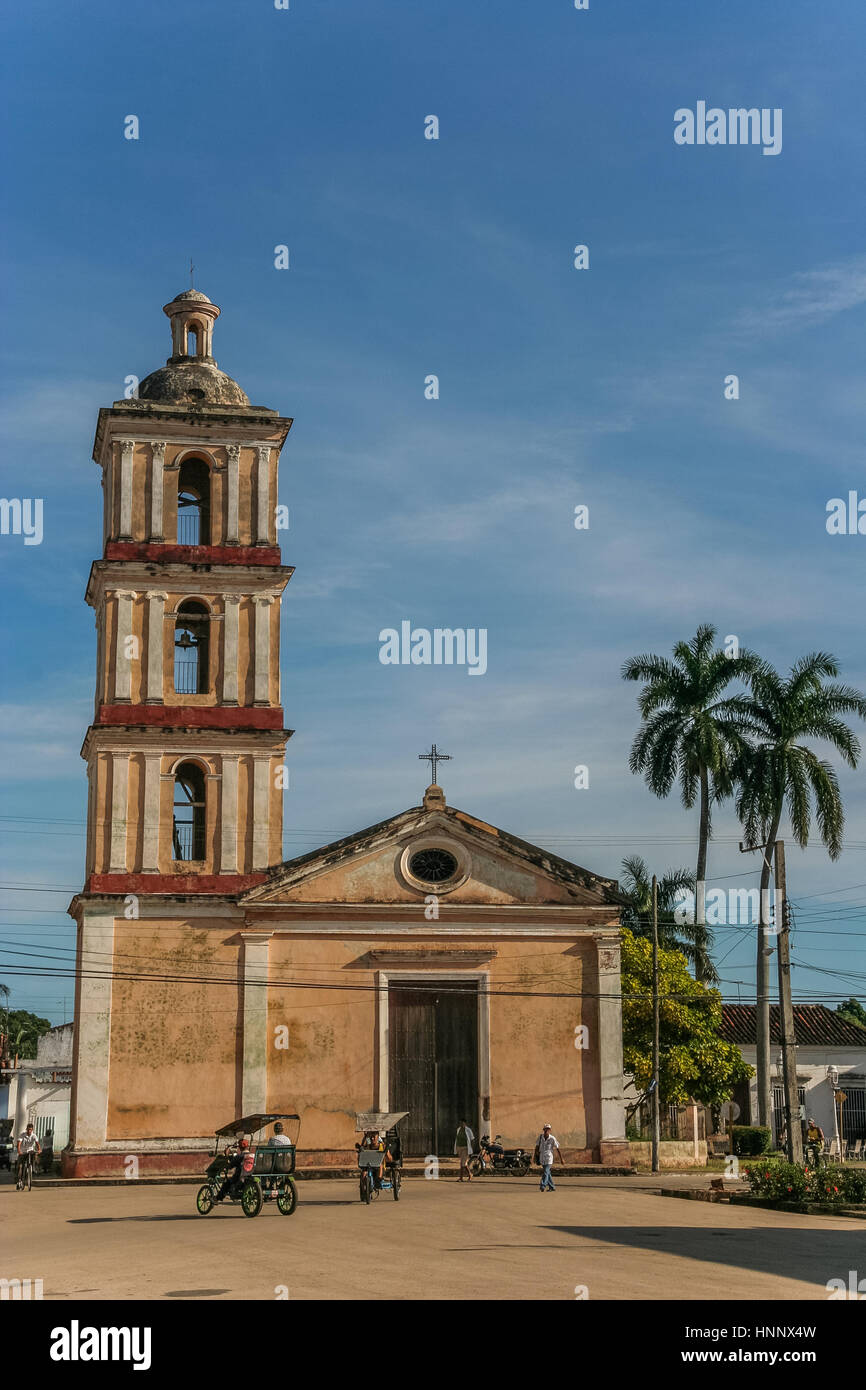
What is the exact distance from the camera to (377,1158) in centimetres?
2631

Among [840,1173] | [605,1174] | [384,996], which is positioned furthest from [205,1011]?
[840,1173]

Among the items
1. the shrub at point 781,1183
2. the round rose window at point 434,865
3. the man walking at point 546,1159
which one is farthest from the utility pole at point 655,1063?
the shrub at point 781,1183

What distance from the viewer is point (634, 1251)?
19375 mm

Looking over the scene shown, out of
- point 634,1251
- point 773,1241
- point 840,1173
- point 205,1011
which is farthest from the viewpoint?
point 205,1011

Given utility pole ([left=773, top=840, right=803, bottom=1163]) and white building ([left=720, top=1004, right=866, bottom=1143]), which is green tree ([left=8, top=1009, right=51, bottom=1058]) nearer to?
white building ([left=720, top=1004, right=866, bottom=1143])

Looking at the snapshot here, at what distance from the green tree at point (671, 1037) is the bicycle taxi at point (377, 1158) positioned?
14027 millimetres

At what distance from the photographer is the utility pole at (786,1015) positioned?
3172 centimetres

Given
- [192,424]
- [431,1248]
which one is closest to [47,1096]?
[192,424]

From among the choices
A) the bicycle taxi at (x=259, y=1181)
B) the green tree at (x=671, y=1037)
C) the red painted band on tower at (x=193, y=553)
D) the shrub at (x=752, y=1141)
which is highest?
the red painted band on tower at (x=193, y=553)

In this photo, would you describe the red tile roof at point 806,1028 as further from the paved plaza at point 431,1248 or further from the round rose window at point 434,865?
the paved plaza at point 431,1248

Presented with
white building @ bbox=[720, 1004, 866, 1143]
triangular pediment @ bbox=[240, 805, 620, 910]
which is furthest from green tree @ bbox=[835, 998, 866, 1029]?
triangular pediment @ bbox=[240, 805, 620, 910]

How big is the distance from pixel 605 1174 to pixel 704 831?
15.2 m

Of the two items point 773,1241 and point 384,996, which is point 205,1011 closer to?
point 384,996

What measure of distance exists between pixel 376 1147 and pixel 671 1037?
689 inches
